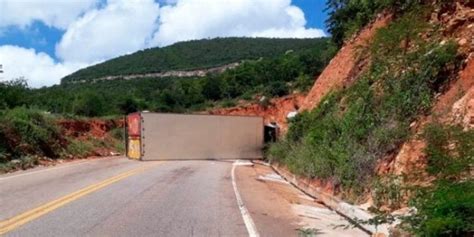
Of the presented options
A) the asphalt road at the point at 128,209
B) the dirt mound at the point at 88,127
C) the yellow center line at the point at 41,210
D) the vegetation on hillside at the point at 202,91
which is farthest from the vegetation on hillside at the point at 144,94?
the yellow center line at the point at 41,210

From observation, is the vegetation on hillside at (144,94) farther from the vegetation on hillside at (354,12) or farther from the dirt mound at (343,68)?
the dirt mound at (343,68)

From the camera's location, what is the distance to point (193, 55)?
343ft

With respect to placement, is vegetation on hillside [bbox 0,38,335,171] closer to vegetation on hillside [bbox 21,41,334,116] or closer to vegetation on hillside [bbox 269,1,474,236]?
vegetation on hillside [bbox 21,41,334,116]

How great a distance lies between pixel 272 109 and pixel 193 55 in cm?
3816

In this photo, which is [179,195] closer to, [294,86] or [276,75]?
[294,86]

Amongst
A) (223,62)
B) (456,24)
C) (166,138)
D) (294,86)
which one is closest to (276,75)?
(294,86)

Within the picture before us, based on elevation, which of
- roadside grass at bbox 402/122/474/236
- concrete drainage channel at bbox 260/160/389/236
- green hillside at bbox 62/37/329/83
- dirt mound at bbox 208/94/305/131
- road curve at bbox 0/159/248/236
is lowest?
concrete drainage channel at bbox 260/160/389/236

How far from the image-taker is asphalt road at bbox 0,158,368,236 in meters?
8.87

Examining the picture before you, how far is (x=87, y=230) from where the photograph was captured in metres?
8.59

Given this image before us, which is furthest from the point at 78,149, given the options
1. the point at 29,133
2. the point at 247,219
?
the point at 247,219

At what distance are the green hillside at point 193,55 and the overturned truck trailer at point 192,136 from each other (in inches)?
2221

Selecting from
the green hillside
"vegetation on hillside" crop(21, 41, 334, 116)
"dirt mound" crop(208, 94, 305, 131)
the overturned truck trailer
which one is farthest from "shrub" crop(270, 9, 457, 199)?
the green hillside

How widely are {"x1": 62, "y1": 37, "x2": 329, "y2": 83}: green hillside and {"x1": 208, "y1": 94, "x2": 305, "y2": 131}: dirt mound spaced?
27.5 meters

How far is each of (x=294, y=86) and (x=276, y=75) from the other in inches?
270
